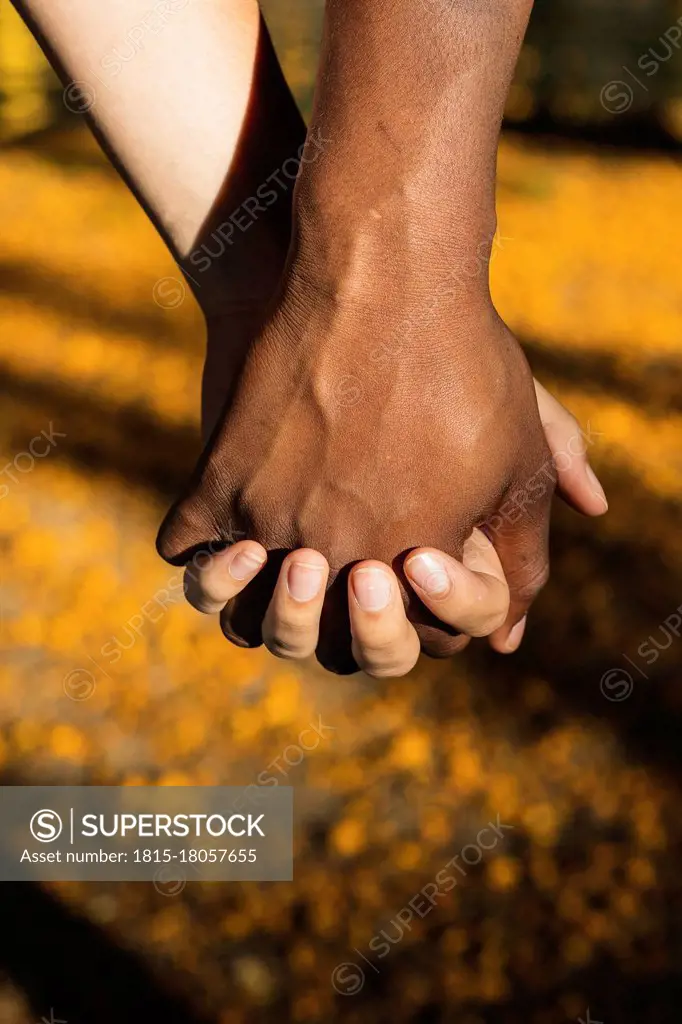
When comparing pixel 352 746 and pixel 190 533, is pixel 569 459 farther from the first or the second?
pixel 352 746

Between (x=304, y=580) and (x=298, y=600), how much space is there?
0.09 ft

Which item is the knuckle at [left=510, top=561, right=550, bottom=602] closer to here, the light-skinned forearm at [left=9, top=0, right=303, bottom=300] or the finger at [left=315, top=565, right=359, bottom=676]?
the finger at [left=315, top=565, right=359, bottom=676]

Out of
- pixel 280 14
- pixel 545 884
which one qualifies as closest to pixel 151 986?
pixel 545 884

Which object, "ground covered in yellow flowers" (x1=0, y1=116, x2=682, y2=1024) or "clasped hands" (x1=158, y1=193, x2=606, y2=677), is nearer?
"clasped hands" (x1=158, y1=193, x2=606, y2=677)

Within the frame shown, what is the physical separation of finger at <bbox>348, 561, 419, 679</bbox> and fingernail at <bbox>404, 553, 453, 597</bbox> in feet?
0.09

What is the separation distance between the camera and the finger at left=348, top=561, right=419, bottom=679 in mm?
1109

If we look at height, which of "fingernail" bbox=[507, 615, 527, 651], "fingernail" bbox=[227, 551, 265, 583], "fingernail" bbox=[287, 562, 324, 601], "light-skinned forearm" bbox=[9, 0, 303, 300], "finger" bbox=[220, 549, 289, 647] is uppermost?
"light-skinned forearm" bbox=[9, 0, 303, 300]

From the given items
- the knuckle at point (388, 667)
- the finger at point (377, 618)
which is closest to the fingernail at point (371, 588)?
the finger at point (377, 618)

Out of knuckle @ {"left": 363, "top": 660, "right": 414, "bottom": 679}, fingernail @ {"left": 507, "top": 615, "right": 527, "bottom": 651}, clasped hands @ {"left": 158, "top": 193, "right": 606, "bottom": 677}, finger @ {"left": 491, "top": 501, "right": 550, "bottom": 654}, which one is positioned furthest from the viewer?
fingernail @ {"left": 507, "top": 615, "right": 527, "bottom": 651}

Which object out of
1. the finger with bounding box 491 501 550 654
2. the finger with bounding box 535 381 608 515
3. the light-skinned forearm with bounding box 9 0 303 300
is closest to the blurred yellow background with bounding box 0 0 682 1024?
the finger with bounding box 491 501 550 654

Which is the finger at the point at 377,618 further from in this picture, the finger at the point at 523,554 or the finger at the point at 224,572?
the finger at the point at 523,554

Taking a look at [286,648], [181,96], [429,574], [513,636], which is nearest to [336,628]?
[286,648]

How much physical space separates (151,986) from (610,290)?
287 cm

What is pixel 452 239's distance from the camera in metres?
1.06
